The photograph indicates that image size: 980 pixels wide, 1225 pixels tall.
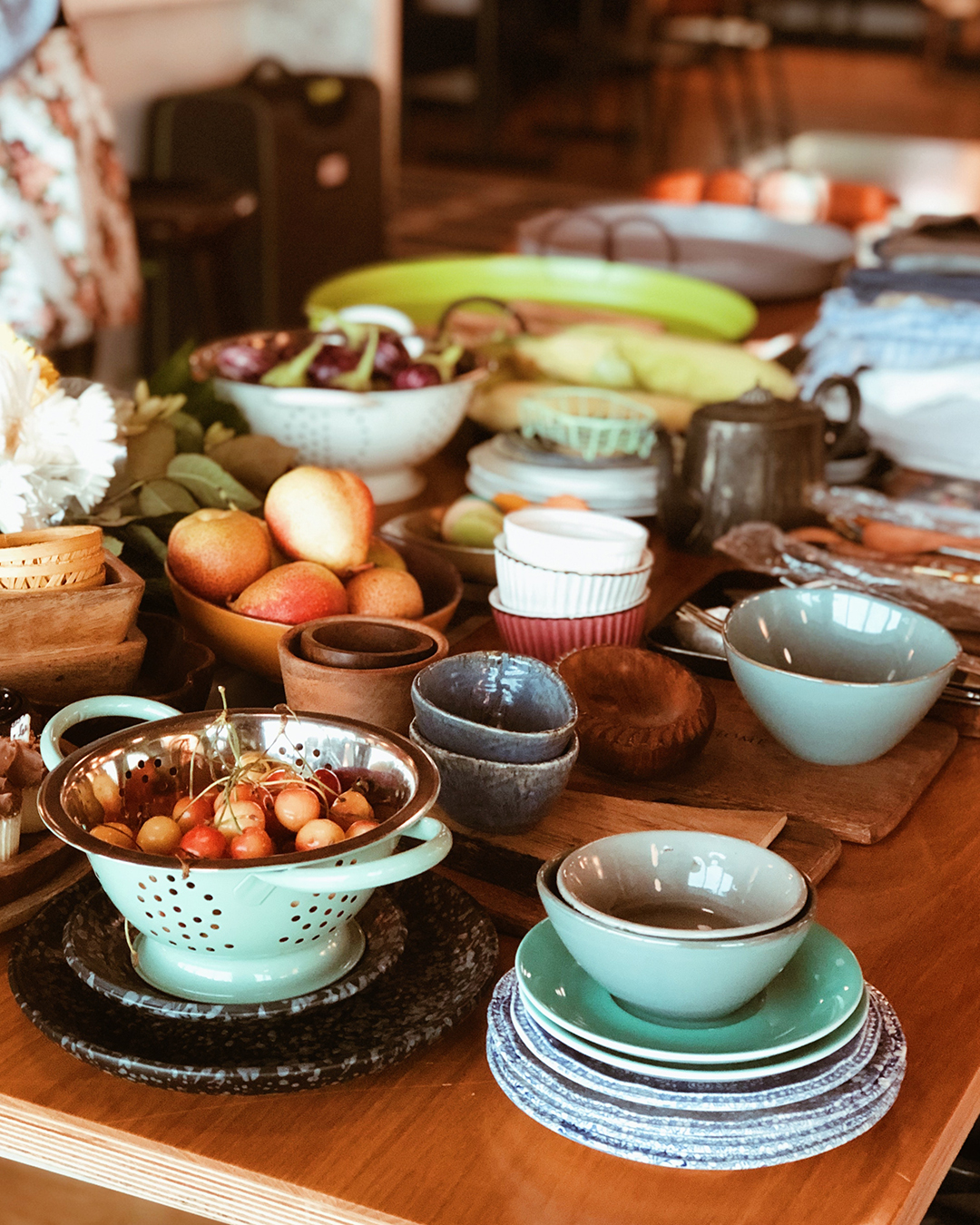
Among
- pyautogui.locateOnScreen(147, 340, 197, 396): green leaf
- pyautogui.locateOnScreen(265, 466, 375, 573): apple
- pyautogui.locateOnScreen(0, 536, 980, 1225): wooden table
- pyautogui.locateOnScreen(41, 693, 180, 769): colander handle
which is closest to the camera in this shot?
pyautogui.locateOnScreen(0, 536, 980, 1225): wooden table

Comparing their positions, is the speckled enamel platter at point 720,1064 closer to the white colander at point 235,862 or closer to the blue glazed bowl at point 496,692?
the white colander at point 235,862

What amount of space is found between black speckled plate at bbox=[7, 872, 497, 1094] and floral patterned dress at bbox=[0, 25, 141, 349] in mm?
2162

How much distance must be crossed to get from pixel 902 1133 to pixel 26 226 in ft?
8.24

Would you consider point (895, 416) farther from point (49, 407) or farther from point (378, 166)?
point (378, 166)

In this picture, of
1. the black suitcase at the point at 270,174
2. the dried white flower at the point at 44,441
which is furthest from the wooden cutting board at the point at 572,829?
the black suitcase at the point at 270,174

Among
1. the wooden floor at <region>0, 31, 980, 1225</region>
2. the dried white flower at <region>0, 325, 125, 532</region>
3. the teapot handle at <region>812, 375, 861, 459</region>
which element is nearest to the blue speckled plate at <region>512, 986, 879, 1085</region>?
the dried white flower at <region>0, 325, 125, 532</region>

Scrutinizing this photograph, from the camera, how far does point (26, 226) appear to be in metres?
2.68

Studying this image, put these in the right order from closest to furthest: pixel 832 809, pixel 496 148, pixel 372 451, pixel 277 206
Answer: pixel 832 809
pixel 372 451
pixel 277 206
pixel 496 148

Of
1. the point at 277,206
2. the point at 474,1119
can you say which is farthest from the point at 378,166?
the point at 474,1119

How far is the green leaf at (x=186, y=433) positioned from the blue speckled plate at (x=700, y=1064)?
724 millimetres

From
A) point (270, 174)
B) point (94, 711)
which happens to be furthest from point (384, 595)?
point (270, 174)

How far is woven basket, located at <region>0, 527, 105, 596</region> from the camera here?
854mm

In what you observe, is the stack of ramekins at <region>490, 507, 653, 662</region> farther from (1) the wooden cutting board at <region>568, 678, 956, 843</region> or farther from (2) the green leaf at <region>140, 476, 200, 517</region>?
(2) the green leaf at <region>140, 476, 200, 517</region>

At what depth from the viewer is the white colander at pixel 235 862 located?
2.02 feet
